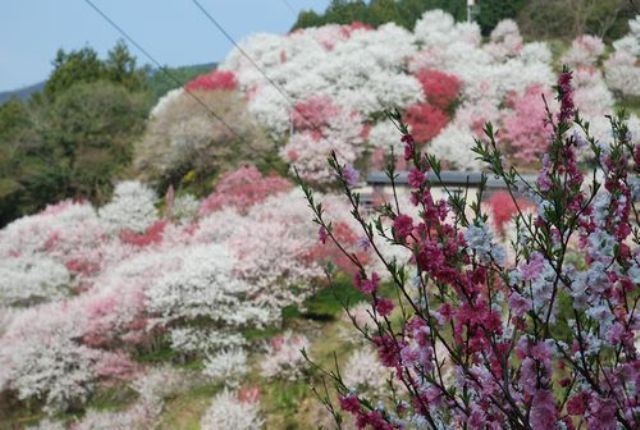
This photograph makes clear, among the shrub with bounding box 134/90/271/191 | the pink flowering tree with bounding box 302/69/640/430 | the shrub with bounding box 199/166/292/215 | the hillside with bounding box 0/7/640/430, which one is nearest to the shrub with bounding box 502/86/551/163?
the hillside with bounding box 0/7/640/430

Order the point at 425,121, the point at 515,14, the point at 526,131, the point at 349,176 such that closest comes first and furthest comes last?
the point at 349,176 → the point at 526,131 → the point at 425,121 → the point at 515,14

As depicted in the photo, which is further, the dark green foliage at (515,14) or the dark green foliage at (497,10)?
the dark green foliage at (497,10)

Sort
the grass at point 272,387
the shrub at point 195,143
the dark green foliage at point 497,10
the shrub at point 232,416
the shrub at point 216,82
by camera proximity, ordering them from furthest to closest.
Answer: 1. the dark green foliage at point 497,10
2. the shrub at point 216,82
3. the shrub at point 195,143
4. the grass at point 272,387
5. the shrub at point 232,416

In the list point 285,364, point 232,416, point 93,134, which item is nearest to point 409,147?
point 232,416

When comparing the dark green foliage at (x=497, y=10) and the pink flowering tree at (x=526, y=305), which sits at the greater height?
the dark green foliage at (x=497, y=10)

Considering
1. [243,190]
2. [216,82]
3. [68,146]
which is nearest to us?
[243,190]

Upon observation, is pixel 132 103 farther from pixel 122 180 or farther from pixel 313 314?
pixel 313 314

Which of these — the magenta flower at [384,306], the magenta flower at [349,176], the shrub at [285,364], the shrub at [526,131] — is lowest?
the magenta flower at [384,306]

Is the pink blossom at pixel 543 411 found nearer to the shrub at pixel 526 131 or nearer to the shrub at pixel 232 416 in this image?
the shrub at pixel 232 416

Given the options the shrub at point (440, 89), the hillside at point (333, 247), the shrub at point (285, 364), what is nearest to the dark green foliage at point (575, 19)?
the hillside at point (333, 247)

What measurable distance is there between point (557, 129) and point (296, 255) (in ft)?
41.4

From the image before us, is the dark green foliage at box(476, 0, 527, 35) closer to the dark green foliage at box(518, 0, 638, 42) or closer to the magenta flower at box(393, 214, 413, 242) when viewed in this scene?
the dark green foliage at box(518, 0, 638, 42)

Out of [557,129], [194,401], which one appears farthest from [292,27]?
[557,129]

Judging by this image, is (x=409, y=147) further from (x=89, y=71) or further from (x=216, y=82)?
(x=89, y=71)
